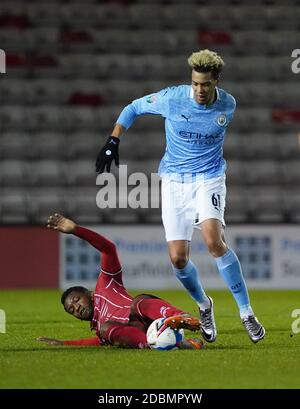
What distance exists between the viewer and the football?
6.58 metres

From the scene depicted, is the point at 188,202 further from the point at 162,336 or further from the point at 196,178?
the point at 162,336

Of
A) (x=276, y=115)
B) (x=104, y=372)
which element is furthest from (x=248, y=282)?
(x=104, y=372)

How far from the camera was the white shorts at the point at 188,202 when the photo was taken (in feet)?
23.6

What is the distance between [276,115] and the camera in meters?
16.7

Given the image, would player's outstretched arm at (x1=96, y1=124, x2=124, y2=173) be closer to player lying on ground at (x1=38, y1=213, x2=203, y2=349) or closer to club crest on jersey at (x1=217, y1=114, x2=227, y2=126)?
player lying on ground at (x1=38, y1=213, x2=203, y2=349)

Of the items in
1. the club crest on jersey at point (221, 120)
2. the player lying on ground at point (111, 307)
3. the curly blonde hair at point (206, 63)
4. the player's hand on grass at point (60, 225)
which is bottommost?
the player lying on ground at point (111, 307)

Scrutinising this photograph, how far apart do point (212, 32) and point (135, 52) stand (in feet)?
4.27

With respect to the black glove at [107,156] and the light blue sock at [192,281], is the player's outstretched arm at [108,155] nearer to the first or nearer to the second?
the black glove at [107,156]

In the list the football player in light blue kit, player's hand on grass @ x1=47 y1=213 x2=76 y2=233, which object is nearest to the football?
the football player in light blue kit

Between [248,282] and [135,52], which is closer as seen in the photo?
[248,282]

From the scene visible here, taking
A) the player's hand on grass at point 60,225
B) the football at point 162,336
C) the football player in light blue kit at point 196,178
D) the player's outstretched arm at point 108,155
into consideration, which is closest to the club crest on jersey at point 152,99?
the football player in light blue kit at point 196,178

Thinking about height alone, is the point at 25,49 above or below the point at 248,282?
above

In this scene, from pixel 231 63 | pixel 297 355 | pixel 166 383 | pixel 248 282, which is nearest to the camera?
pixel 166 383
